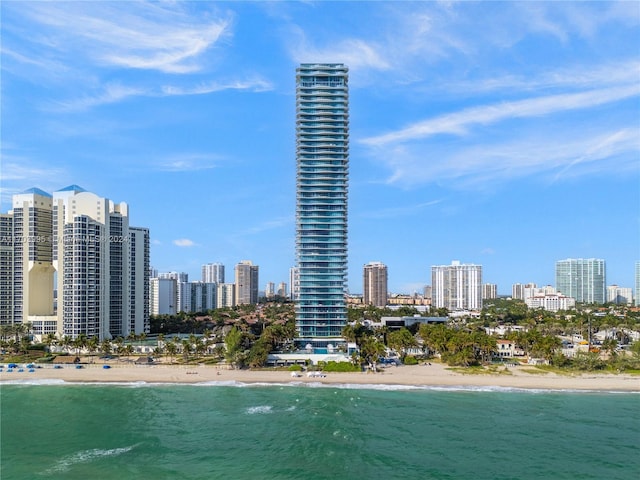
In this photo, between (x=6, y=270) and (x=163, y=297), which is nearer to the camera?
(x=6, y=270)

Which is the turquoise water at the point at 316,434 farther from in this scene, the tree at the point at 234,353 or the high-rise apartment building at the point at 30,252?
the high-rise apartment building at the point at 30,252

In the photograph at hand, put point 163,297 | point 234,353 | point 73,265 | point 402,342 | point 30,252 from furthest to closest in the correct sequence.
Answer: point 163,297, point 30,252, point 73,265, point 402,342, point 234,353

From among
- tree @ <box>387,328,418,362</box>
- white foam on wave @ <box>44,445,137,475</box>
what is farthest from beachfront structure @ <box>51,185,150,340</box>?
white foam on wave @ <box>44,445,137,475</box>

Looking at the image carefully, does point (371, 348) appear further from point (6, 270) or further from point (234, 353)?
point (6, 270)

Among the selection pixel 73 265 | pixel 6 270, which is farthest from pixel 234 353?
pixel 6 270

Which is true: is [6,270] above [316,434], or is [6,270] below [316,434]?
above

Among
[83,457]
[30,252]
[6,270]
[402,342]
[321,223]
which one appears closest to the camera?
[83,457]

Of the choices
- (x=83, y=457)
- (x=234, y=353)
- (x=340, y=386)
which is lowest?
(x=340, y=386)
